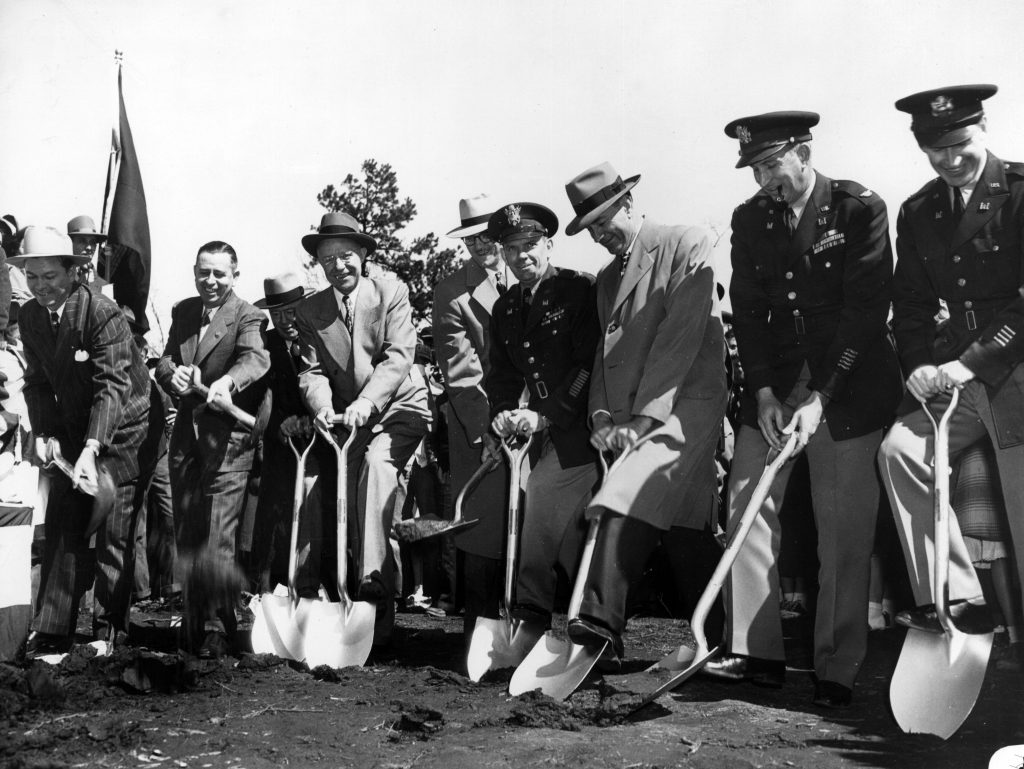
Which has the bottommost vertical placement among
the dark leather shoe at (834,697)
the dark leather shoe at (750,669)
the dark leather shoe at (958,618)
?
the dark leather shoe at (834,697)

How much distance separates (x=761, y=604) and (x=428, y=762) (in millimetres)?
1721

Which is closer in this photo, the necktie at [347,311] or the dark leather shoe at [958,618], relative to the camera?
the dark leather shoe at [958,618]

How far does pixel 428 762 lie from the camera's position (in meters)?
4.02

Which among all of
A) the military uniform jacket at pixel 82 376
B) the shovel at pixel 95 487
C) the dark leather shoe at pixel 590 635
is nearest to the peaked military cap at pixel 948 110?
the dark leather shoe at pixel 590 635

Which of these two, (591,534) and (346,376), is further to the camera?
(346,376)

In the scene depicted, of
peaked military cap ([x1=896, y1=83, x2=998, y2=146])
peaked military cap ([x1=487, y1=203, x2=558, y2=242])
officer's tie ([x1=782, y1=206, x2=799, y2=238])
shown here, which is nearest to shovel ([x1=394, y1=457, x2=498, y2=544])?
peaked military cap ([x1=487, y1=203, x2=558, y2=242])

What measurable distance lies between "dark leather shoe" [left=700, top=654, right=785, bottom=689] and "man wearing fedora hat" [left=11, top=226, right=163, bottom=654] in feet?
10.7

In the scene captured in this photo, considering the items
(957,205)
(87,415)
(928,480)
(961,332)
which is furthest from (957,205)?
(87,415)

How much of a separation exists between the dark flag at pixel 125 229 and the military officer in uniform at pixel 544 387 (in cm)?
355

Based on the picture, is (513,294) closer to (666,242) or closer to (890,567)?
(666,242)

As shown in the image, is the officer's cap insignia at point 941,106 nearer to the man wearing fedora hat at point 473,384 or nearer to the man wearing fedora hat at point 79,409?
the man wearing fedora hat at point 473,384

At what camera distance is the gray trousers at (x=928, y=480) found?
458cm

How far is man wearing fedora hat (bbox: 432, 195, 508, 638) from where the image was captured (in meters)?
6.05

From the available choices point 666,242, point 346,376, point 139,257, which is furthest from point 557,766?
point 139,257
